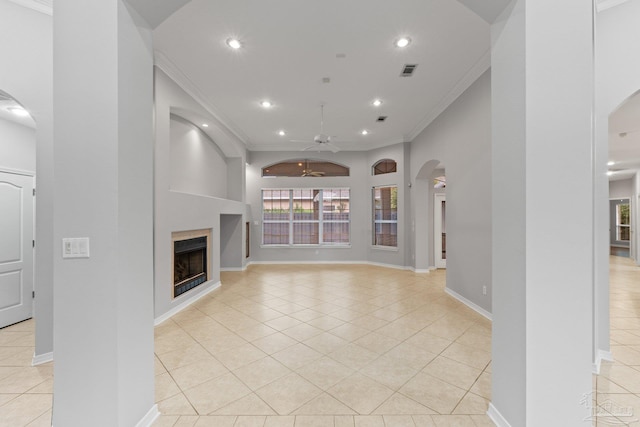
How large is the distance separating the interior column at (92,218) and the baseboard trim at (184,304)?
1.62 meters

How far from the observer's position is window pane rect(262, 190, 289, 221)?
26.0 feet

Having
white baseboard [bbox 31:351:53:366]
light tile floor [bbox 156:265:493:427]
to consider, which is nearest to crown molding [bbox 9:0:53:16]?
white baseboard [bbox 31:351:53:366]

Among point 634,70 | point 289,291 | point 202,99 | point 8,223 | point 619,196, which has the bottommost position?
point 289,291

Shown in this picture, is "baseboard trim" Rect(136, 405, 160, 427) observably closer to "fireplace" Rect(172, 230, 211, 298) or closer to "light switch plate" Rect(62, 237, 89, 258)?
"light switch plate" Rect(62, 237, 89, 258)

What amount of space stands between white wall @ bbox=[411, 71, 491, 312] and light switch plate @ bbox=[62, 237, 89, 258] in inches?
165

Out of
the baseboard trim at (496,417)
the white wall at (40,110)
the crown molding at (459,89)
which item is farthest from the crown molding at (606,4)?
the white wall at (40,110)

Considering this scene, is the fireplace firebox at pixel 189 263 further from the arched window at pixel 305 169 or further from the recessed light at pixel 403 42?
the recessed light at pixel 403 42

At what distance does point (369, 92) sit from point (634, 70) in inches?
117

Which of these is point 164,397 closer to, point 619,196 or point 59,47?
point 59,47

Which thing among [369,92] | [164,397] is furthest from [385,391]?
[369,92]

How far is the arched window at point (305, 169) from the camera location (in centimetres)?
791

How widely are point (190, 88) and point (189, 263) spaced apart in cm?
290

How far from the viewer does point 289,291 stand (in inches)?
197

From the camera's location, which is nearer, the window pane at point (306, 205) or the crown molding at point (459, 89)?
the crown molding at point (459, 89)
